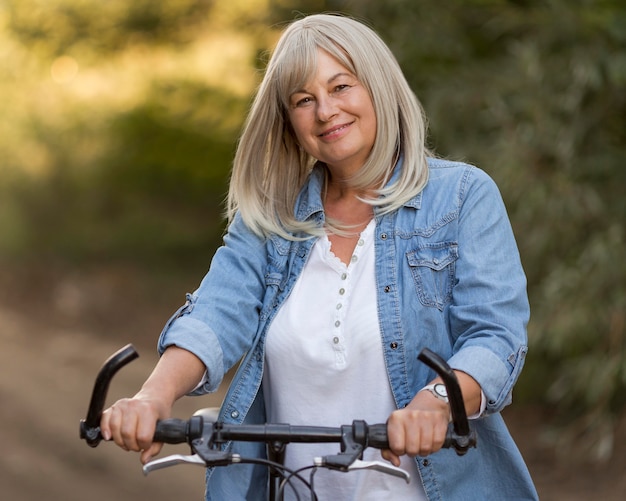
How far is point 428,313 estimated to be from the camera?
2305 millimetres

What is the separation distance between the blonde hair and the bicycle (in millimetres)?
632

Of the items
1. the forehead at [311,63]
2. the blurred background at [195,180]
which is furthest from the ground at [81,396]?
the forehead at [311,63]

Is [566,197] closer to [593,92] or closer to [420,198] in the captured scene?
[593,92]

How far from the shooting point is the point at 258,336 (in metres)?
2.43

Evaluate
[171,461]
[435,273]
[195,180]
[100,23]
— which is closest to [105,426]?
[171,461]

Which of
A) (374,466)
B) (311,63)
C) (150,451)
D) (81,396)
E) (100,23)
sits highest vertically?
(100,23)

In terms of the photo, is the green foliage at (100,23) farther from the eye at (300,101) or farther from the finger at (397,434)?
the finger at (397,434)

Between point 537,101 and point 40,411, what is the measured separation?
4.46m

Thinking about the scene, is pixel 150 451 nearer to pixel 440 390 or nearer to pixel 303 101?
pixel 440 390

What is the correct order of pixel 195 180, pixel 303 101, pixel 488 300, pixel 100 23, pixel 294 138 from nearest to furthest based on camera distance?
pixel 488 300 < pixel 303 101 < pixel 294 138 < pixel 195 180 < pixel 100 23

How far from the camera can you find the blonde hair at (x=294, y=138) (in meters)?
2.39

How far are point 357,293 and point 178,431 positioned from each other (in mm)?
579

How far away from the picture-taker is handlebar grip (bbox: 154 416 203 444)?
77.7 inches

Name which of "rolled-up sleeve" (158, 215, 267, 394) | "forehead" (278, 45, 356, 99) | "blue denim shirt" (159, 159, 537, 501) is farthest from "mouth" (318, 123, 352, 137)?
"rolled-up sleeve" (158, 215, 267, 394)
